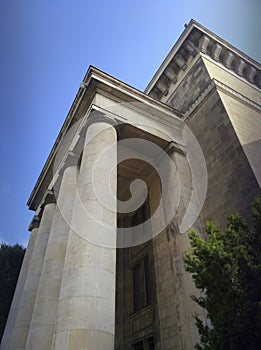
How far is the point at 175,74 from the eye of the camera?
1459 centimetres

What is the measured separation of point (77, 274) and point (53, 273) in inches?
113

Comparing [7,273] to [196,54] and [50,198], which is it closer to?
[50,198]

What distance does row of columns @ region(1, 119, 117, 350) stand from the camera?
5000mm

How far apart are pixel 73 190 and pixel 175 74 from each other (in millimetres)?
9076

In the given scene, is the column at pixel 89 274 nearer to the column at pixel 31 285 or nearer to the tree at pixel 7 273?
the column at pixel 31 285

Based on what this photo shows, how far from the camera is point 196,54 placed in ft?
44.7

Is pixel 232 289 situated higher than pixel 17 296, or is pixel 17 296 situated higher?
pixel 17 296

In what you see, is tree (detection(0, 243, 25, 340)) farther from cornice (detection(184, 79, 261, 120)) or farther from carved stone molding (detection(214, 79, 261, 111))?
carved stone molding (detection(214, 79, 261, 111))

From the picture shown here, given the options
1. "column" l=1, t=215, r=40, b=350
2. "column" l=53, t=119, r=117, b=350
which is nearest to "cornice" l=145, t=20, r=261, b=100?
"column" l=53, t=119, r=117, b=350

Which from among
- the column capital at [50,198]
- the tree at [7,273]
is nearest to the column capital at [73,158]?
Answer: the column capital at [50,198]

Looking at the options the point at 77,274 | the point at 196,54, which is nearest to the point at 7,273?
the point at 77,274

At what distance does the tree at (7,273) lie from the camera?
58.5 ft

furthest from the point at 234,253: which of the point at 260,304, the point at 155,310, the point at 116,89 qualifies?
the point at 116,89

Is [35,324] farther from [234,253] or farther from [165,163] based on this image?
[165,163]
